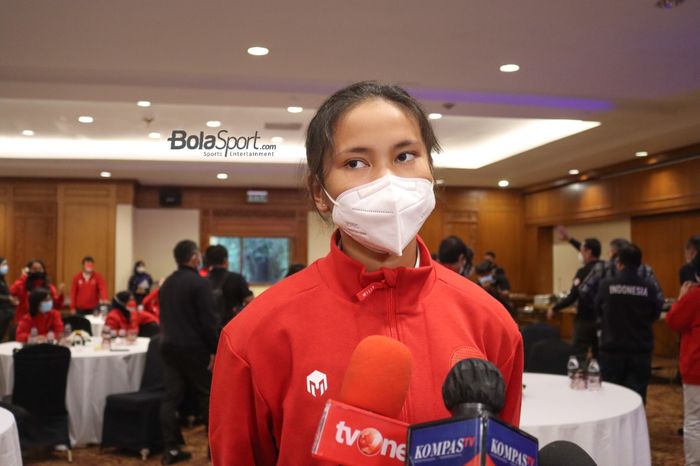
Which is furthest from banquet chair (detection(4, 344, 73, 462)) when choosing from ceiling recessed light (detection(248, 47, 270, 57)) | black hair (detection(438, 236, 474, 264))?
black hair (detection(438, 236, 474, 264))

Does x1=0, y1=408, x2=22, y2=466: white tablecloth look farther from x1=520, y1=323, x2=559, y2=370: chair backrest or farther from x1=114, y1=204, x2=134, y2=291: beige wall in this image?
x1=114, y1=204, x2=134, y2=291: beige wall

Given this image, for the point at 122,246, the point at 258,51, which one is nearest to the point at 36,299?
the point at 258,51

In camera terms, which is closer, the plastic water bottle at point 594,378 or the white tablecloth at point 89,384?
the plastic water bottle at point 594,378

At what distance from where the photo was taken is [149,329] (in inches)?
289

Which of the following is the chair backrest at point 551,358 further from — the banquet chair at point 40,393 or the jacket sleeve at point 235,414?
the jacket sleeve at point 235,414

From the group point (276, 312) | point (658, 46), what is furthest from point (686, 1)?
point (276, 312)

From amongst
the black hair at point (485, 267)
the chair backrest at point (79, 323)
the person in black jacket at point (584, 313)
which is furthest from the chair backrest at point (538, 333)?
the chair backrest at point (79, 323)

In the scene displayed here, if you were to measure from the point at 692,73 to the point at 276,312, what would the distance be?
249 inches

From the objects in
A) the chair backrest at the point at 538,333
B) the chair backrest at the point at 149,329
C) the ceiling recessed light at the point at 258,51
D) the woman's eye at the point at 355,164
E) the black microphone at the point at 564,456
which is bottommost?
the chair backrest at the point at 149,329

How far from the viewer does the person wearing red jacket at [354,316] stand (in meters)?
1.06

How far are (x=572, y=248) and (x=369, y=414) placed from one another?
13.5 m

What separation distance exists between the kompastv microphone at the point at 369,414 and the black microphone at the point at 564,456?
0.59 feet

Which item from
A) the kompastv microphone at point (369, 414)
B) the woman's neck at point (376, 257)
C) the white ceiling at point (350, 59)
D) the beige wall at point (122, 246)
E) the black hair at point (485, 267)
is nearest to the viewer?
the kompastv microphone at point (369, 414)

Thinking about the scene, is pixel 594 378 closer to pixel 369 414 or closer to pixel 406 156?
pixel 406 156
